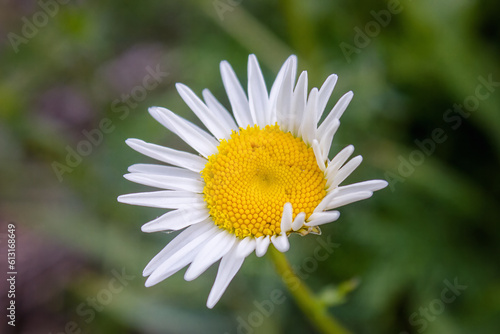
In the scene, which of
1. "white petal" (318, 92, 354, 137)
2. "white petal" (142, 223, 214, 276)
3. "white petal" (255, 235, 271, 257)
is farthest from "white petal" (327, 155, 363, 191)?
"white petal" (142, 223, 214, 276)

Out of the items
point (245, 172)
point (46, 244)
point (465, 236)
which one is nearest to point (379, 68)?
point (465, 236)

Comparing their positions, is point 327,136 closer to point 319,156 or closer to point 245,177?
point 319,156

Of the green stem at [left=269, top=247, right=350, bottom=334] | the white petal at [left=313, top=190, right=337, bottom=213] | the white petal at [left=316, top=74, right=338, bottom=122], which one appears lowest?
the green stem at [left=269, top=247, right=350, bottom=334]

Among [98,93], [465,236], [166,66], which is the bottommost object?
[465,236]

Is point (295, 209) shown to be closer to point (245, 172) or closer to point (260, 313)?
point (245, 172)

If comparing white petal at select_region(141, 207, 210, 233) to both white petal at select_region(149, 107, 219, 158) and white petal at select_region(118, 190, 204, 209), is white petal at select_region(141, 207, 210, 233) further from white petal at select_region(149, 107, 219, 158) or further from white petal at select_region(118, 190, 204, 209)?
white petal at select_region(149, 107, 219, 158)

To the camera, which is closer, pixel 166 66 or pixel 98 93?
pixel 98 93

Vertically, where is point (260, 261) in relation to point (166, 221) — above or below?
below
